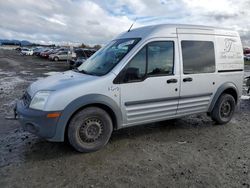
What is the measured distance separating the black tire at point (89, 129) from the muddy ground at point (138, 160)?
0.55 ft

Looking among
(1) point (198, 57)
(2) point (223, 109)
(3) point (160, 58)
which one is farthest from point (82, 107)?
(2) point (223, 109)

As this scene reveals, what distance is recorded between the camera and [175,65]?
5.18m

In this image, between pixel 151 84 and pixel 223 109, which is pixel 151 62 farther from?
pixel 223 109

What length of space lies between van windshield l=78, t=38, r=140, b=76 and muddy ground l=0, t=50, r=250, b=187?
1445mm

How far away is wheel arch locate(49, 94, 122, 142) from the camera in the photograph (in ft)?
13.8

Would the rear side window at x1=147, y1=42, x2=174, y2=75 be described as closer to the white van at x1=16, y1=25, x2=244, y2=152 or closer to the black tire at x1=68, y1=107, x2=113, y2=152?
the white van at x1=16, y1=25, x2=244, y2=152

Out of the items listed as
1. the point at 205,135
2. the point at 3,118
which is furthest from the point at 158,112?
the point at 3,118

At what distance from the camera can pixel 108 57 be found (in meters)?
5.07

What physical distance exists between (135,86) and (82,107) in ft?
3.36

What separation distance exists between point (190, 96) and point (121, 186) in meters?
2.71

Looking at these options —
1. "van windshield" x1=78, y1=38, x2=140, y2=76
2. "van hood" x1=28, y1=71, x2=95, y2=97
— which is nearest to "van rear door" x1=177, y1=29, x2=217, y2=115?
"van windshield" x1=78, y1=38, x2=140, y2=76

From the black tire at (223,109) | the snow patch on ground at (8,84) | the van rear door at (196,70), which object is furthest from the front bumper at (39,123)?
the snow patch on ground at (8,84)

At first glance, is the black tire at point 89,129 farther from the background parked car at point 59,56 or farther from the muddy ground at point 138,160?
the background parked car at point 59,56

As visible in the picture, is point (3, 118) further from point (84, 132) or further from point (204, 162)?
point (204, 162)
